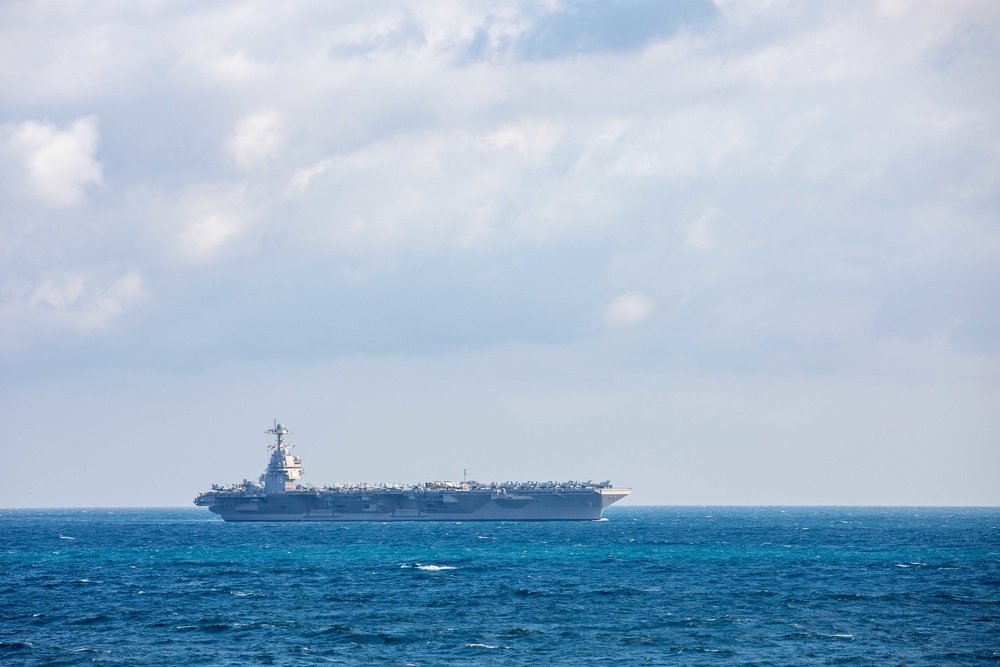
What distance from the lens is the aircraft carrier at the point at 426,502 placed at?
130 metres

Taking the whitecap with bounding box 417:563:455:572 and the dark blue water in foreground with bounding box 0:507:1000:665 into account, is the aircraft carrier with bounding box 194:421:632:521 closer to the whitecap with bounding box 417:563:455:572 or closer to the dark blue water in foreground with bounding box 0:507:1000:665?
the dark blue water in foreground with bounding box 0:507:1000:665

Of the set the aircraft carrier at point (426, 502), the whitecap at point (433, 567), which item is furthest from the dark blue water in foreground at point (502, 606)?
the aircraft carrier at point (426, 502)

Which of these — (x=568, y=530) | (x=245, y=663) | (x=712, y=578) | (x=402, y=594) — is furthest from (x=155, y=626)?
(x=568, y=530)

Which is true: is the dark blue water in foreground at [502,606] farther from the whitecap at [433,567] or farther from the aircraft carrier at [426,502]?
the aircraft carrier at [426,502]

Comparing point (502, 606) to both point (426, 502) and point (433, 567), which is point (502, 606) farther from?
point (426, 502)

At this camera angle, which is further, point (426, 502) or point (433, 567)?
point (426, 502)

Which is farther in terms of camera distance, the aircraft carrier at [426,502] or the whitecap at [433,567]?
the aircraft carrier at [426,502]

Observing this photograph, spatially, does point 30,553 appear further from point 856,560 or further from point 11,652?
point 856,560

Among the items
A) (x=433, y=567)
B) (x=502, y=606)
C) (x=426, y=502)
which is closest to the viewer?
(x=502, y=606)

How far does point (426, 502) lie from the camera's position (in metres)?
133

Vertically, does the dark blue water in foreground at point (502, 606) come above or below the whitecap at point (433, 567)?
below

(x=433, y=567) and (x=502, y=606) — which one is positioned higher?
(x=433, y=567)

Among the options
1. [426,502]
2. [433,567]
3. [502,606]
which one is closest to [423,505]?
[426,502]

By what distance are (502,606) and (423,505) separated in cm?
8228
